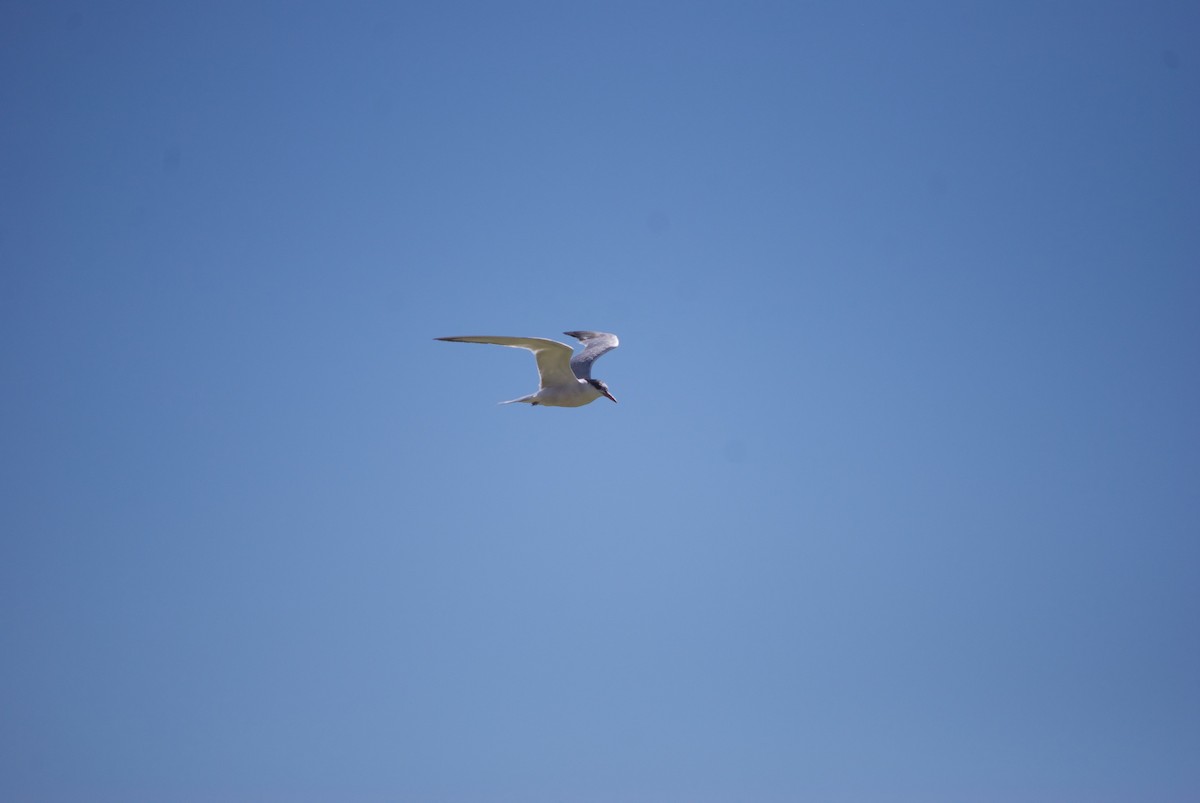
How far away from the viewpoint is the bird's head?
74.4ft

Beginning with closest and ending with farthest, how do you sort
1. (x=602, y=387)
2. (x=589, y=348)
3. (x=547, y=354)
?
(x=547, y=354), (x=602, y=387), (x=589, y=348)

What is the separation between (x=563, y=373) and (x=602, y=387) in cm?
125

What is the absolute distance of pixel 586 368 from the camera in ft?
75.8

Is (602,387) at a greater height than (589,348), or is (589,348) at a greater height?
(589,348)

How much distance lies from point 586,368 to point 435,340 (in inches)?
268

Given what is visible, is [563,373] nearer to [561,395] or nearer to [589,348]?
[561,395]

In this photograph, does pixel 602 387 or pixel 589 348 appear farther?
pixel 589 348

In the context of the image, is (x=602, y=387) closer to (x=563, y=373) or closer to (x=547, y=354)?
(x=563, y=373)

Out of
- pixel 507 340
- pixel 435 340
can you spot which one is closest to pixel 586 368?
pixel 507 340

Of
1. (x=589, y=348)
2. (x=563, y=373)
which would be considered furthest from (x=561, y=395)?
(x=589, y=348)

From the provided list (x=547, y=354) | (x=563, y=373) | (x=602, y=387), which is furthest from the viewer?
(x=602, y=387)

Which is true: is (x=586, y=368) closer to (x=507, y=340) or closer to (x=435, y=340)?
(x=507, y=340)

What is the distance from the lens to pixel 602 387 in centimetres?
2280

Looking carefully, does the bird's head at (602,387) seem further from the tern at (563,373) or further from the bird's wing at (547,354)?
the bird's wing at (547,354)
